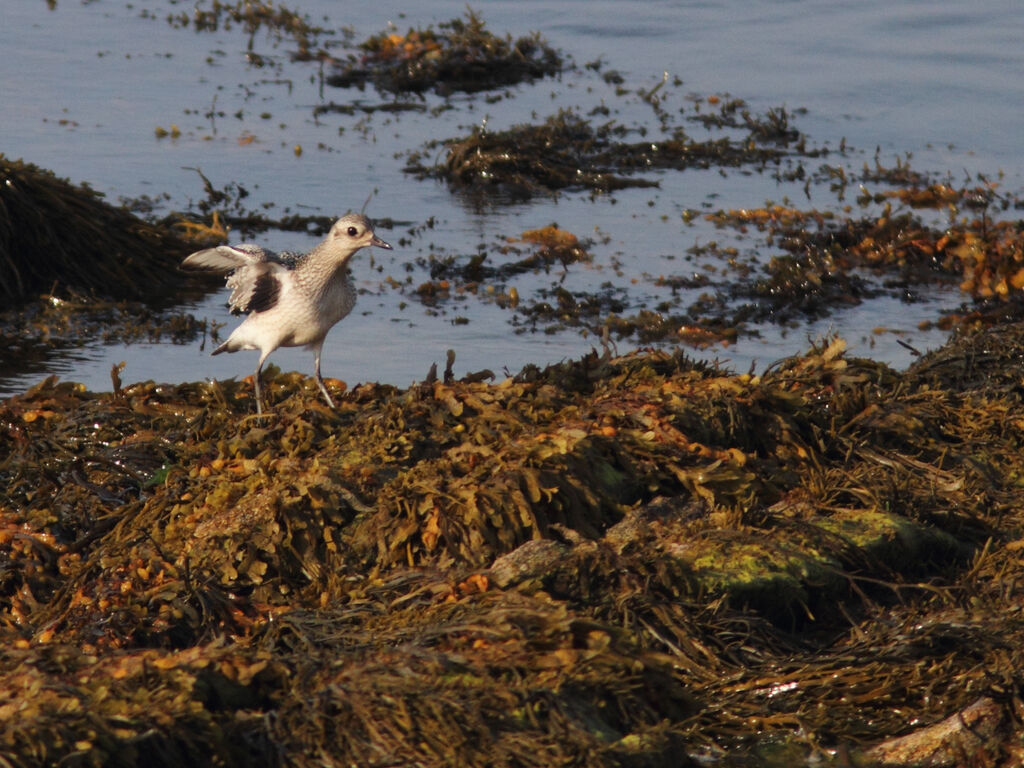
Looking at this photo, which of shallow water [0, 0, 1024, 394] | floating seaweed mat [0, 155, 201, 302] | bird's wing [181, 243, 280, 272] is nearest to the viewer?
bird's wing [181, 243, 280, 272]

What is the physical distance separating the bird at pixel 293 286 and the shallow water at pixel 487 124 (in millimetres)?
1578

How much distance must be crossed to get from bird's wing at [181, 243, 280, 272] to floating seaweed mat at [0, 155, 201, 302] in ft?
9.60

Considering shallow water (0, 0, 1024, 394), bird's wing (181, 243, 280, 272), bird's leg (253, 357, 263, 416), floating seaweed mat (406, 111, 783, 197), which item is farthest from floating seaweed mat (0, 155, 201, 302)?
bird's leg (253, 357, 263, 416)

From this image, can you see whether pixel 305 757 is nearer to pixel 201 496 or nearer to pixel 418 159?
pixel 201 496

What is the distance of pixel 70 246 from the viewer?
8.80 m

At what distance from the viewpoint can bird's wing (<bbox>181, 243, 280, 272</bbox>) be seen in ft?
19.0

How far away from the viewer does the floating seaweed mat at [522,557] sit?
11.8 ft

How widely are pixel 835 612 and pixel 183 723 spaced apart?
1949mm

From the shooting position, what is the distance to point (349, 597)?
169 inches

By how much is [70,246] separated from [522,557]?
534 centimetres

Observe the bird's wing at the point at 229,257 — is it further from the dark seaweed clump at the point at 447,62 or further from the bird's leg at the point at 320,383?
the dark seaweed clump at the point at 447,62

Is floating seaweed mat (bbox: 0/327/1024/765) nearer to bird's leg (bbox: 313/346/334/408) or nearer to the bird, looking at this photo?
bird's leg (bbox: 313/346/334/408)

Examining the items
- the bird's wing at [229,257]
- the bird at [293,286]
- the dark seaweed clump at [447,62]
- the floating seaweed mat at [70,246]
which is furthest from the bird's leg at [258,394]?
the dark seaweed clump at [447,62]

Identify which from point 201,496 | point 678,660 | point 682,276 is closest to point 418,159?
point 682,276
